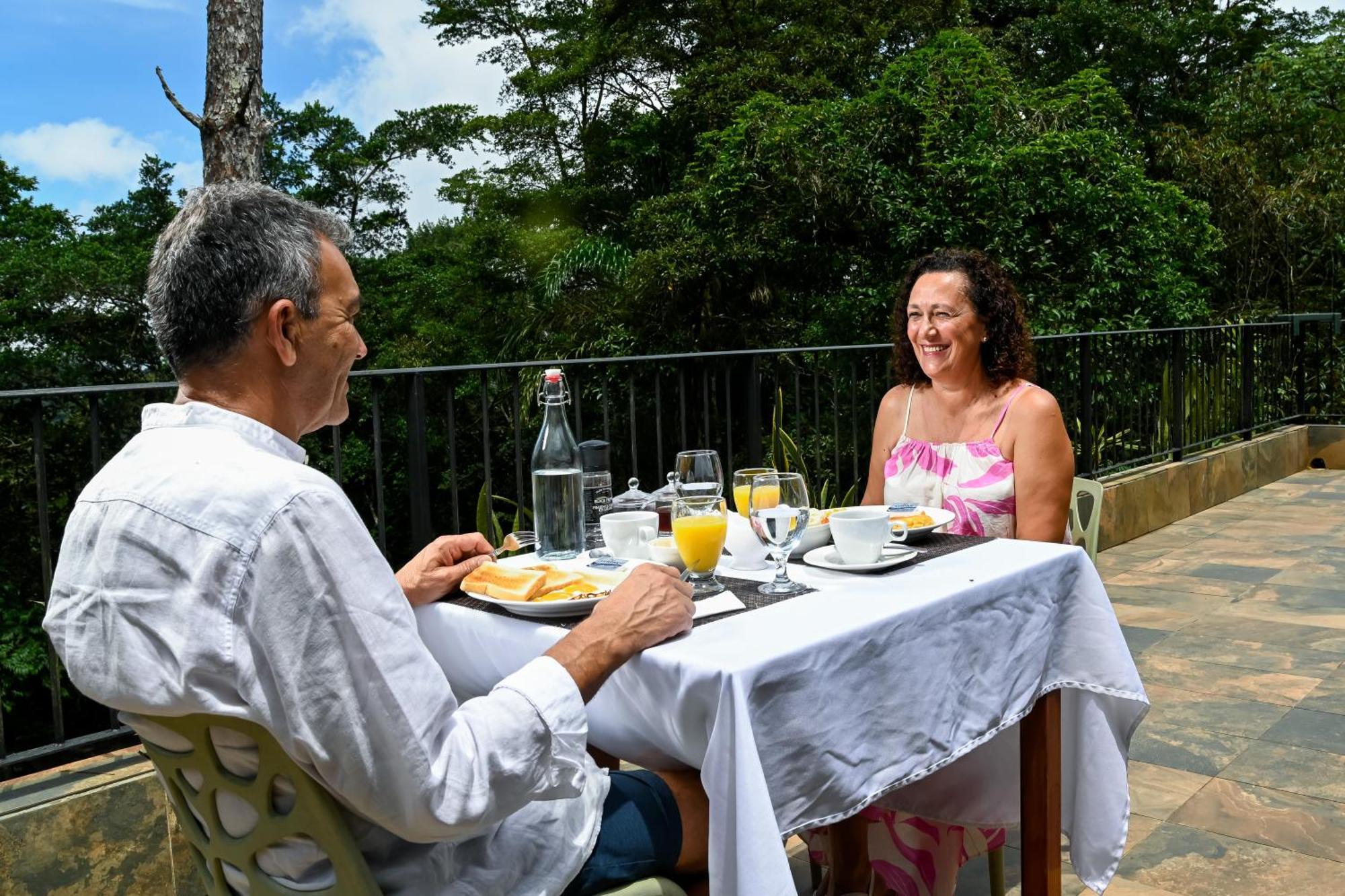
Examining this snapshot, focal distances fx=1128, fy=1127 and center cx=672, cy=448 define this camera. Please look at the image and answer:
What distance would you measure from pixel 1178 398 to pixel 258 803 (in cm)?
759

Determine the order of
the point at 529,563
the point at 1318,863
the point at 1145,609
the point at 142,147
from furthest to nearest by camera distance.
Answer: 1. the point at 142,147
2. the point at 1145,609
3. the point at 1318,863
4. the point at 529,563

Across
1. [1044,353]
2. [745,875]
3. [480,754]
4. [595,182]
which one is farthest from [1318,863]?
[595,182]

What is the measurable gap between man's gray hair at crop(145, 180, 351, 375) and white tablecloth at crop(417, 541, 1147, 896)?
2.10 feet

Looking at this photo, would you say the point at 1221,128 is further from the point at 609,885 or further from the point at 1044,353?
the point at 609,885

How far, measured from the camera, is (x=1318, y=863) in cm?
255

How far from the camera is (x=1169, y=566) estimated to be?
5.95m

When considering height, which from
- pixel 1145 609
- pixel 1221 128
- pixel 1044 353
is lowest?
pixel 1145 609

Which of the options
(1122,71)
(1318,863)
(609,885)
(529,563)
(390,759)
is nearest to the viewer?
(390,759)

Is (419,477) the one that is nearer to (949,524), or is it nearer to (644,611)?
(949,524)

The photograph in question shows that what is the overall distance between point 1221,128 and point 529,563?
1834 centimetres

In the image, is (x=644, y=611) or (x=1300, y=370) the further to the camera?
(x=1300, y=370)

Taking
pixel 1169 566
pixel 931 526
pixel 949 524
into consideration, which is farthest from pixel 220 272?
pixel 1169 566

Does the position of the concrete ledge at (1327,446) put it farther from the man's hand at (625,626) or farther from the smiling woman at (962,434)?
the man's hand at (625,626)

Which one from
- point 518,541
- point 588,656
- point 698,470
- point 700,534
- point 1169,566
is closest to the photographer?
point 588,656
